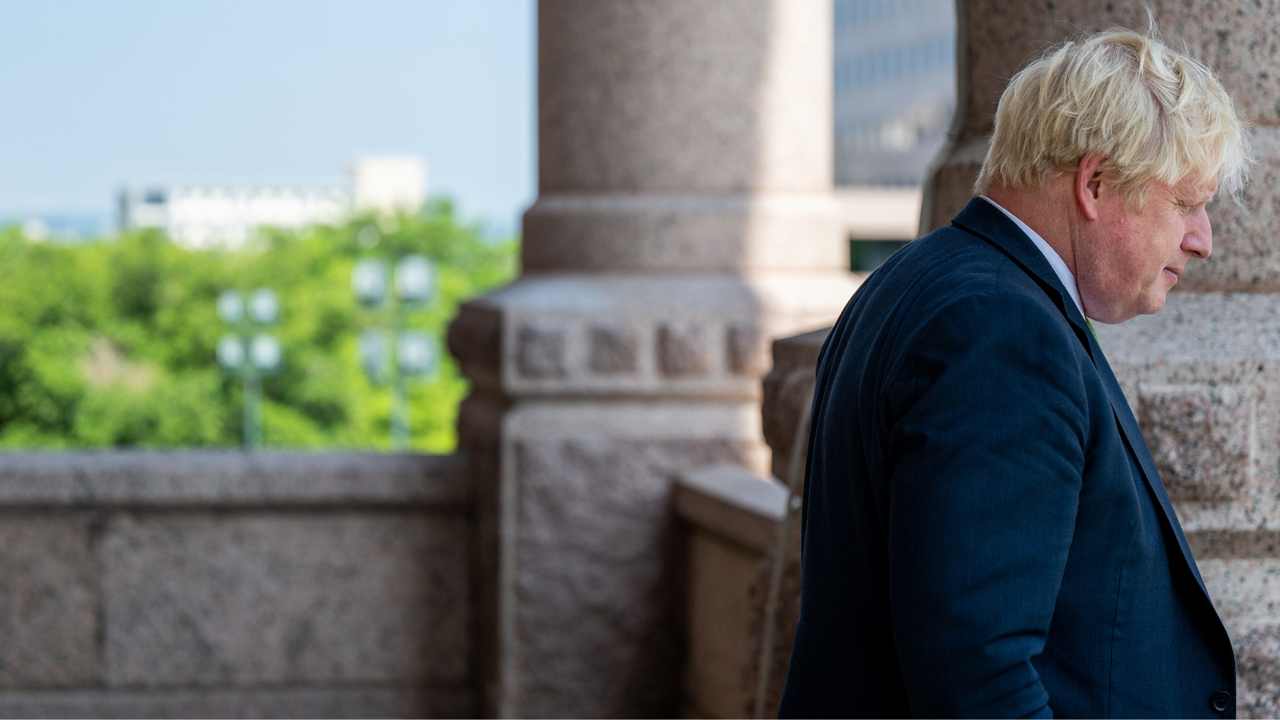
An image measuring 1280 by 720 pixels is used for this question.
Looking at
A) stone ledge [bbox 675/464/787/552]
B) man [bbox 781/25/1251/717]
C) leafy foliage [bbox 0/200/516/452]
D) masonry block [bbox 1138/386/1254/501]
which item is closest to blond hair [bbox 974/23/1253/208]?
man [bbox 781/25/1251/717]

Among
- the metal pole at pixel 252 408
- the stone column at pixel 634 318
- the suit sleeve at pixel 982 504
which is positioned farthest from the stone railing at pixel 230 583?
the metal pole at pixel 252 408

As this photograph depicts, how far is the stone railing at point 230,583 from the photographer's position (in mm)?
4164

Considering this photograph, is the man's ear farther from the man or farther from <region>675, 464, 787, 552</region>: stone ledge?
<region>675, 464, 787, 552</region>: stone ledge

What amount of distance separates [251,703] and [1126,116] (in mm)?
3471

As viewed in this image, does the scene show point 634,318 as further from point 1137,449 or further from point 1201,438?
point 1137,449

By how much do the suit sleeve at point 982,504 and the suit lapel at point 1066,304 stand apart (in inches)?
4.7

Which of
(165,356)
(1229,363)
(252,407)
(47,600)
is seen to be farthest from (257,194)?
(1229,363)

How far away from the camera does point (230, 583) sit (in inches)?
166

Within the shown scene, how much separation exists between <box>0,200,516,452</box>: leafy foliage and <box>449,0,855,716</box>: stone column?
42720 millimetres

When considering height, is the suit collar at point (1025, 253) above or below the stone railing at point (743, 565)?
above

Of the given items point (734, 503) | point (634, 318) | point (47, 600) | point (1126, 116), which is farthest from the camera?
point (47, 600)

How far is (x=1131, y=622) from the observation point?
1.37 meters

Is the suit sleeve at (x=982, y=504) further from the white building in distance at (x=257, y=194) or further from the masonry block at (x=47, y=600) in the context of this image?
the white building in distance at (x=257, y=194)

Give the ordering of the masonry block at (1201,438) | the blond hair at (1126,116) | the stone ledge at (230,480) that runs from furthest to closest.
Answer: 1. the stone ledge at (230,480)
2. the masonry block at (1201,438)
3. the blond hair at (1126,116)
